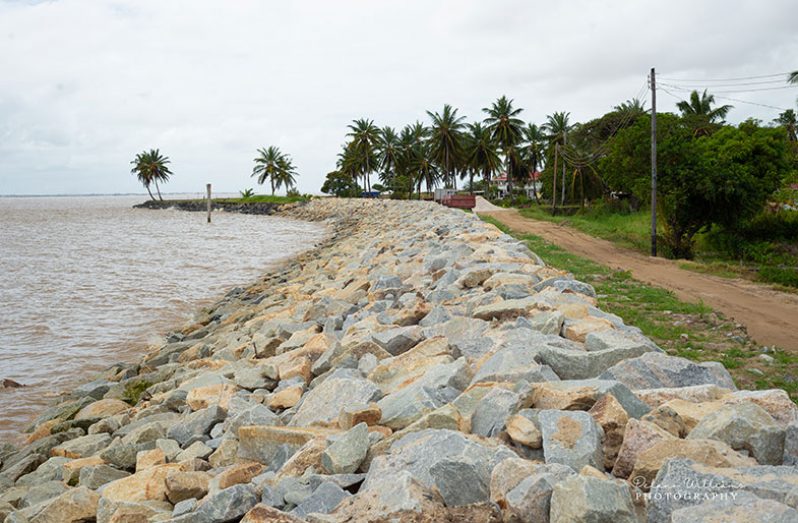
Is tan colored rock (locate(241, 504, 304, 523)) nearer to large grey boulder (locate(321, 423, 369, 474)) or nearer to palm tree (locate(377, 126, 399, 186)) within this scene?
large grey boulder (locate(321, 423, 369, 474))

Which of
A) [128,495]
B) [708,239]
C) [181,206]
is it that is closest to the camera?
[128,495]

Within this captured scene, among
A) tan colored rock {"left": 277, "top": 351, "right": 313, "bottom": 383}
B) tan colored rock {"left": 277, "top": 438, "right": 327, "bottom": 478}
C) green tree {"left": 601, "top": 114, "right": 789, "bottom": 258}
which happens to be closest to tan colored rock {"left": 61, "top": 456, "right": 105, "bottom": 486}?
tan colored rock {"left": 277, "top": 351, "right": 313, "bottom": 383}

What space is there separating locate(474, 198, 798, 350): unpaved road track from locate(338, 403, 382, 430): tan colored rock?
19.3 ft

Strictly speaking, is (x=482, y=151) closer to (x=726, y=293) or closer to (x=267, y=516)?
(x=726, y=293)

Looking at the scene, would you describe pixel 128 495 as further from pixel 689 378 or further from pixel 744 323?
pixel 744 323

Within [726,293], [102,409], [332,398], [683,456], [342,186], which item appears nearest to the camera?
[683,456]

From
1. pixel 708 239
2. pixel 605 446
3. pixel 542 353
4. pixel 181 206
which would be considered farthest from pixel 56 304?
pixel 181 206

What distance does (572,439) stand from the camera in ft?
8.47

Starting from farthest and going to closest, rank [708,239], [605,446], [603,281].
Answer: [708,239], [603,281], [605,446]

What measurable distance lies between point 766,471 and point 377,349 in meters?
3.06

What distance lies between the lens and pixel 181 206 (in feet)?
308

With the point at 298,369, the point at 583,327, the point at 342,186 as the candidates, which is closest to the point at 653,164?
the point at 583,327

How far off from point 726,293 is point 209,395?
9.54 metres

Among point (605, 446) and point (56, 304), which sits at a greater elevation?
point (605, 446)
